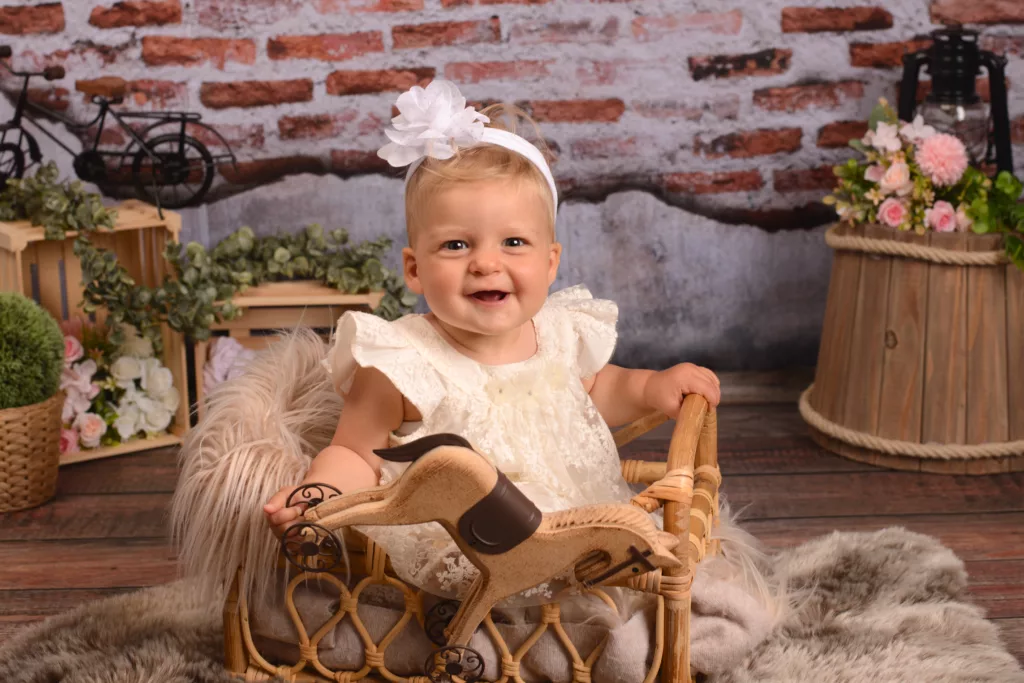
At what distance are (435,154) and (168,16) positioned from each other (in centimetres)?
130

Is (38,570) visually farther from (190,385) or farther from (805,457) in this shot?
(805,457)

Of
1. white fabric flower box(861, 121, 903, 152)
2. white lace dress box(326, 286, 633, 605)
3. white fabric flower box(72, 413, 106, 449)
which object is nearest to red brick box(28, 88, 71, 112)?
white fabric flower box(72, 413, 106, 449)

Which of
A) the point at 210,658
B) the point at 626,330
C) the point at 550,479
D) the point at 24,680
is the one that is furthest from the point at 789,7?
the point at 24,680

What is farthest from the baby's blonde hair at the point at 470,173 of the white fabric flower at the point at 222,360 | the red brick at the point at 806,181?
the red brick at the point at 806,181

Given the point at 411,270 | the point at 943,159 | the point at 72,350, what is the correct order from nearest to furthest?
the point at 411,270 → the point at 943,159 → the point at 72,350

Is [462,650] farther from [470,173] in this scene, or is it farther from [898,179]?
[898,179]

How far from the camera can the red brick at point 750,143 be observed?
8.21 feet

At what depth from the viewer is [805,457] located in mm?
2266

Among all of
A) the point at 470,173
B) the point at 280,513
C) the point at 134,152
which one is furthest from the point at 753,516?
the point at 134,152

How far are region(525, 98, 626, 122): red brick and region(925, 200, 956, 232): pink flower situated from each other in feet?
2.25

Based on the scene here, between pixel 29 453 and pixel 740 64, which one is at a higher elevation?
pixel 740 64

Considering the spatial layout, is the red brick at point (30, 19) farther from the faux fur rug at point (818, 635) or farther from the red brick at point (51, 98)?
the faux fur rug at point (818, 635)

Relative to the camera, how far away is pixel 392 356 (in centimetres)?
136

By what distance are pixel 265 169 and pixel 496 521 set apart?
1538 millimetres
